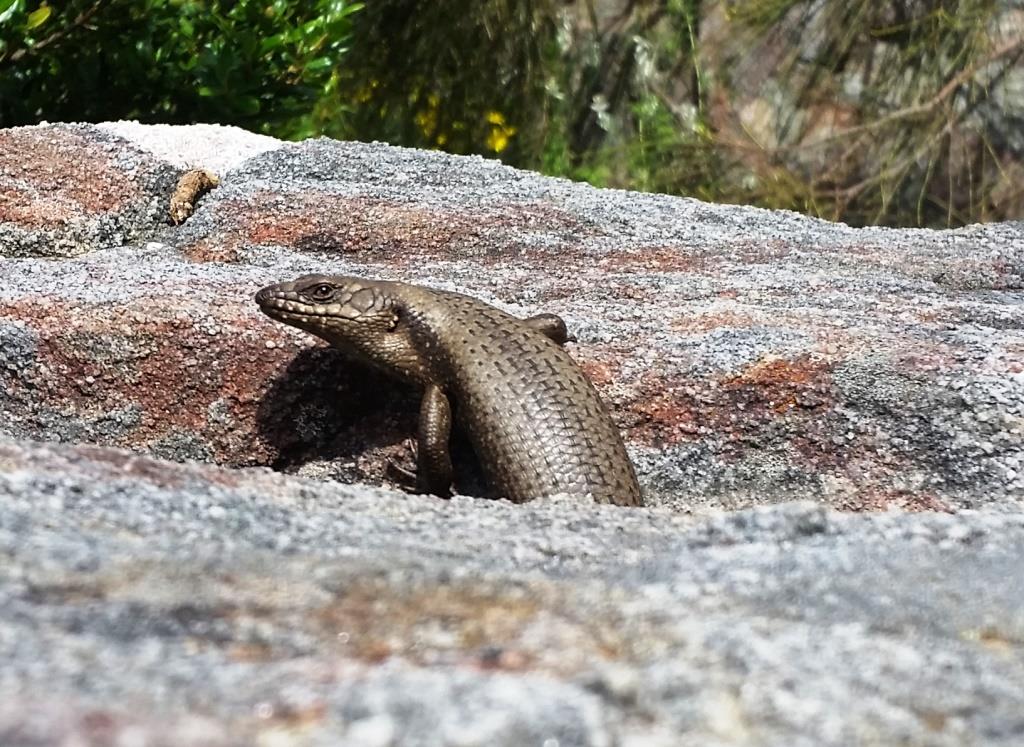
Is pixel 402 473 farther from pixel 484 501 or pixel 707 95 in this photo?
pixel 707 95

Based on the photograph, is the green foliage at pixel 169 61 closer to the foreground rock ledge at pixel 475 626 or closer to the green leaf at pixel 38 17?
the green leaf at pixel 38 17

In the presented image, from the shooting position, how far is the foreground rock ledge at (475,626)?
1270 mm

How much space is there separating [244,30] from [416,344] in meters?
2.96

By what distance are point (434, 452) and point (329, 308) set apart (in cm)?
56

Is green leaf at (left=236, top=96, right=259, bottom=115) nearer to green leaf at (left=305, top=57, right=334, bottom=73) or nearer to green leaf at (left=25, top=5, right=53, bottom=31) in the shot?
green leaf at (left=305, top=57, right=334, bottom=73)

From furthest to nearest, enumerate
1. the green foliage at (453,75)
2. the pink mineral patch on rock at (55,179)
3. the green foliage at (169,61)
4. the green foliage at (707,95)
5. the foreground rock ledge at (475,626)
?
the green foliage at (453,75), the green foliage at (707,95), the green foliage at (169,61), the pink mineral patch on rock at (55,179), the foreground rock ledge at (475,626)

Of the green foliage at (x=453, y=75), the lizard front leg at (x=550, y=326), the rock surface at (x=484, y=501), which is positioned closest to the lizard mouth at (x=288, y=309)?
the rock surface at (x=484, y=501)

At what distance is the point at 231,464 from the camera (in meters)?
3.56

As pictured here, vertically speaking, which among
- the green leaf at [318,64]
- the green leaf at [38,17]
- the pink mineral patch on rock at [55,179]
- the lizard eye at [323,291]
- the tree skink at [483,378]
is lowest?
the tree skink at [483,378]

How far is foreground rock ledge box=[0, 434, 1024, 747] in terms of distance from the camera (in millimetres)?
1270

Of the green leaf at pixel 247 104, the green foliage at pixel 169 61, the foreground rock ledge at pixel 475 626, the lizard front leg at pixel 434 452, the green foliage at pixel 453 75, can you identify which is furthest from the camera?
the green foliage at pixel 453 75

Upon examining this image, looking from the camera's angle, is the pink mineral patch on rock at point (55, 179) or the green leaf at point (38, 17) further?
the green leaf at point (38, 17)

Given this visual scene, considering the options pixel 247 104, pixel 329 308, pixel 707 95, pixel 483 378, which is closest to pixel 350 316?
pixel 329 308

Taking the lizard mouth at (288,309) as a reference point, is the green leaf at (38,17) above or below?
above
